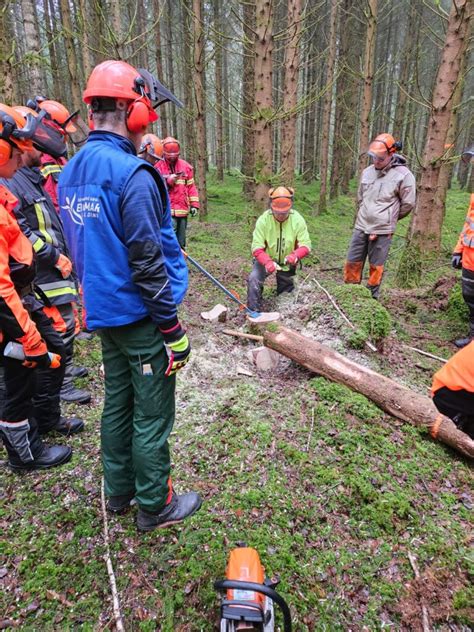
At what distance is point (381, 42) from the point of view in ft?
81.3

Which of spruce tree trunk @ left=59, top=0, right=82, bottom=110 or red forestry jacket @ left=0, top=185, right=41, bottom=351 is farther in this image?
spruce tree trunk @ left=59, top=0, right=82, bottom=110

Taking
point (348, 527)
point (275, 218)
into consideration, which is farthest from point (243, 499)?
point (275, 218)

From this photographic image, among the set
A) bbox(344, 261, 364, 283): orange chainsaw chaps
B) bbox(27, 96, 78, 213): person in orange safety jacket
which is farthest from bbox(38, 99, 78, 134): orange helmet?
bbox(344, 261, 364, 283): orange chainsaw chaps

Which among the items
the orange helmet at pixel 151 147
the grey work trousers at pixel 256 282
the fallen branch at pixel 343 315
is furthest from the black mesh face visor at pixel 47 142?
the fallen branch at pixel 343 315

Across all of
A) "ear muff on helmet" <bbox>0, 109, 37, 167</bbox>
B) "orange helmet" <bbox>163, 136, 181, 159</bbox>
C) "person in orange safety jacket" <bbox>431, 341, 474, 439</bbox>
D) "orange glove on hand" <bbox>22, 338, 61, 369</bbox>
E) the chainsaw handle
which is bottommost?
the chainsaw handle

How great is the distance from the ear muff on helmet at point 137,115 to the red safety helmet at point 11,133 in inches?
30.3

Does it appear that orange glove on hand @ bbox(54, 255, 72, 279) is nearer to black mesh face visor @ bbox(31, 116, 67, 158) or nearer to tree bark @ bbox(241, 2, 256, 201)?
black mesh face visor @ bbox(31, 116, 67, 158)

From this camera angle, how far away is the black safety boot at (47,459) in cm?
304

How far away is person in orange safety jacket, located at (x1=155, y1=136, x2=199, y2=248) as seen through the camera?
7.80m

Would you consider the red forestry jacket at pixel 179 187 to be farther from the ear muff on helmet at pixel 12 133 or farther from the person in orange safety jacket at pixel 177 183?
the ear muff on helmet at pixel 12 133

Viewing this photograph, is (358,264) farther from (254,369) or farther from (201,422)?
(201,422)

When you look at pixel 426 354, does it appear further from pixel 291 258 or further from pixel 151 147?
pixel 151 147

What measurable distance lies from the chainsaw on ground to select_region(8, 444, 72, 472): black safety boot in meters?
1.84

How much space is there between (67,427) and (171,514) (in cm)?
148
